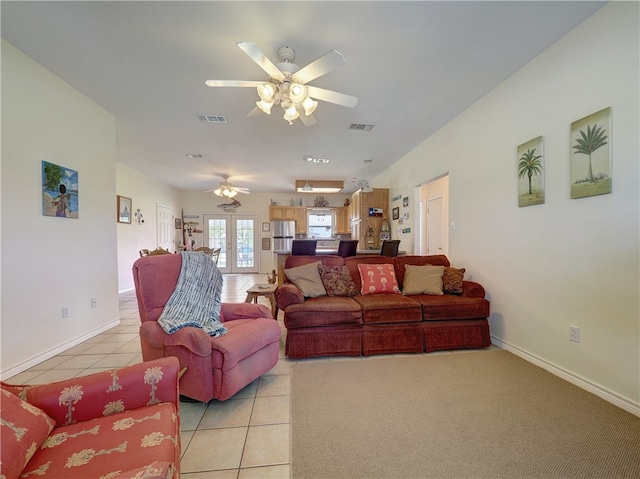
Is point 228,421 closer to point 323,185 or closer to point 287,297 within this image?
point 287,297

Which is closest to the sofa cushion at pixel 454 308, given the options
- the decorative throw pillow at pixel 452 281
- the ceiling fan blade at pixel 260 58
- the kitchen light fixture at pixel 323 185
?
the decorative throw pillow at pixel 452 281

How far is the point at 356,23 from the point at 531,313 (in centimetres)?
291

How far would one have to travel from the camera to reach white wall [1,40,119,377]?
7.31ft

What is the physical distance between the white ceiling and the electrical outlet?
235 centimetres

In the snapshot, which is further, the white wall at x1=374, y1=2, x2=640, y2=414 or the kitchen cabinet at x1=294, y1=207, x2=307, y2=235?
the kitchen cabinet at x1=294, y1=207, x2=307, y2=235

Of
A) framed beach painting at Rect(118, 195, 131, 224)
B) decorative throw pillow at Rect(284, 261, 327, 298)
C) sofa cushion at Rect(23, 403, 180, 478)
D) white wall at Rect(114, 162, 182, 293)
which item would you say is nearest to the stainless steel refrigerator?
white wall at Rect(114, 162, 182, 293)

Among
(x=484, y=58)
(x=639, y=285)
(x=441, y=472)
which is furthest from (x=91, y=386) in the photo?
(x=484, y=58)

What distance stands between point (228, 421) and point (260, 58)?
7.93 feet

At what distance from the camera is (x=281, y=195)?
8.70m

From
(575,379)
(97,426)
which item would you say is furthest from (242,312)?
(575,379)

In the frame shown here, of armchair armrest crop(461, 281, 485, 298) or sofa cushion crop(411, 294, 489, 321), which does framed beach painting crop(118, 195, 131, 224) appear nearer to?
sofa cushion crop(411, 294, 489, 321)

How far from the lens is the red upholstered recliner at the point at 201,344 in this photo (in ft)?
5.63

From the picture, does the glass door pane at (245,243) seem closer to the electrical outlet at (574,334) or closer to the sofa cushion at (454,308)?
the sofa cushion at (454,308)

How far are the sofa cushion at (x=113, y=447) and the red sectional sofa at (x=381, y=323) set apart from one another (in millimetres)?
1522
